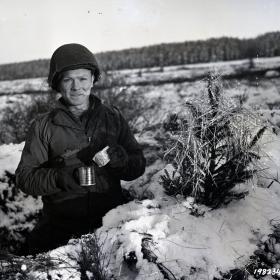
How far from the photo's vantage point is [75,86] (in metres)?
2.98

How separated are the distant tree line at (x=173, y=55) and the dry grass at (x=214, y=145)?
2098 cm

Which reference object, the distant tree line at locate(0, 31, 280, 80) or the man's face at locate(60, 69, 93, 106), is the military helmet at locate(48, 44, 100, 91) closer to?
the man's face at locate(60, 69, 93, 106)

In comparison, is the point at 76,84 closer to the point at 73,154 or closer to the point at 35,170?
the point at 73,154

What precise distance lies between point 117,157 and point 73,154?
41 cm

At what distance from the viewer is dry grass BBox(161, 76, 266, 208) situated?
2.35 metres

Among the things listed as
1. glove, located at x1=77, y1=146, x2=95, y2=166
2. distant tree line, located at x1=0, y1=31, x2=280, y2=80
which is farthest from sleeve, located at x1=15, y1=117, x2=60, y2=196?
distant tree line, located at x1=0, y1=31, x2=280, y2=80

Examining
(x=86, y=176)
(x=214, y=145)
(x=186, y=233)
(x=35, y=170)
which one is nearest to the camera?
(x=186, y=233)

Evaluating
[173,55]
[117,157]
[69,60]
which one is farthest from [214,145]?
[173,55]

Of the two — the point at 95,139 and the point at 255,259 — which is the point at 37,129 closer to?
the point at 95,139

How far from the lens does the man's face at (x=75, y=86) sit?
3.00m

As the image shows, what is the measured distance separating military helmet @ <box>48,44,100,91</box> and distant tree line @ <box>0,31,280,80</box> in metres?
20.6

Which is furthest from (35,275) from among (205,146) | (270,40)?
(270,40)

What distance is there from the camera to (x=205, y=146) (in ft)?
8.09

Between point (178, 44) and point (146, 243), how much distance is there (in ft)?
118
